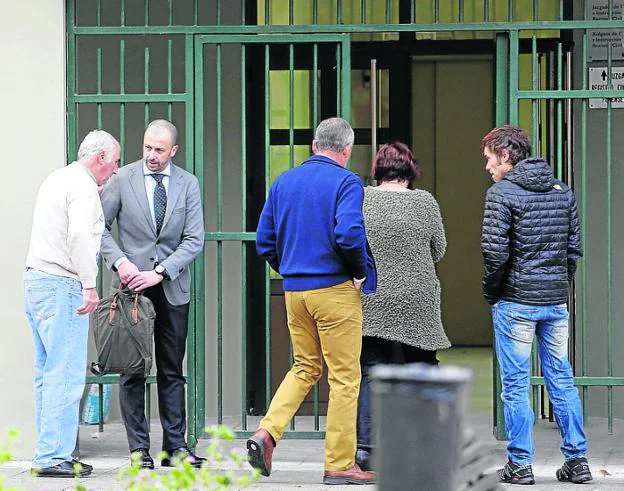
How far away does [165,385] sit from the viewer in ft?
22.3

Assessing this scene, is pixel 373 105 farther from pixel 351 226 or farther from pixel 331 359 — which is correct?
pixel 331 359

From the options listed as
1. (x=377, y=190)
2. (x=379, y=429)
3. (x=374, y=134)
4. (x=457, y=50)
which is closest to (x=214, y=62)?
(x=374, y=134)

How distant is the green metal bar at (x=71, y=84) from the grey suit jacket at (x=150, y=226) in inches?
21.2

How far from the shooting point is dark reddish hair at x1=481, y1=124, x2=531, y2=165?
6324mm

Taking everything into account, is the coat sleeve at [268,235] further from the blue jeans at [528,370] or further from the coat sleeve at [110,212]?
the blue jeans at [528,370]

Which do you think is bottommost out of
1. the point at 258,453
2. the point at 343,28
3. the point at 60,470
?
the point at 60,470

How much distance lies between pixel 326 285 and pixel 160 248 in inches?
43.0

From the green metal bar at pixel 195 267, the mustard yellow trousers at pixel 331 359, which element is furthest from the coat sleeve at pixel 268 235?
the green metal bar at pixel 195 267

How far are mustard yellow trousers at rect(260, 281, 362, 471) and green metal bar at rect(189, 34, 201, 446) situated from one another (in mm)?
1062

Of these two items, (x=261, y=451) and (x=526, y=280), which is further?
(x=526, y=280)

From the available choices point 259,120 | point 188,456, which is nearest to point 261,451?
point 188,456

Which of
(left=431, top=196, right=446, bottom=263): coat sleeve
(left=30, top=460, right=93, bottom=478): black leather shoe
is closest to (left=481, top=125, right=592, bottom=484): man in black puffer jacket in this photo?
(left=431, top=196, right=446, bottom=263): coat sleeve

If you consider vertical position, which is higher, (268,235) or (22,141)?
(22,141)

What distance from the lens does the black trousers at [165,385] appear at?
21.9 ft
